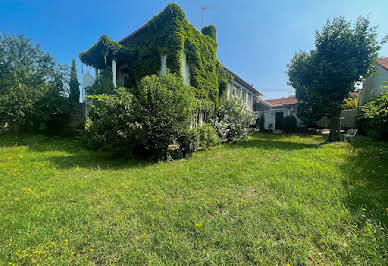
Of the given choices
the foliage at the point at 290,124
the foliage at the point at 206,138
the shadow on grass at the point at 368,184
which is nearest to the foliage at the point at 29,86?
the foliage at the point at 206,138

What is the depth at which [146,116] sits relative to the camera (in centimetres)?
546

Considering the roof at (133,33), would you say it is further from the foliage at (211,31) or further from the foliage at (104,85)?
the foliage at (211,31)

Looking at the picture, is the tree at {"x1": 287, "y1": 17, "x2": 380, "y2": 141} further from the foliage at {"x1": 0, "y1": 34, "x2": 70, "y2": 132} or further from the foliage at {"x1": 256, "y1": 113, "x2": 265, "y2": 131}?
the foliage at {"x1": 0, "y1": 34, "x2": 70, "y2": 132}

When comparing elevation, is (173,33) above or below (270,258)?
above

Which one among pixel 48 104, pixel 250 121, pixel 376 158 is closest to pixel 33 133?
pixel 48 104

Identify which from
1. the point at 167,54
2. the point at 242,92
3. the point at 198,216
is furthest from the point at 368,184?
the point at 242,92

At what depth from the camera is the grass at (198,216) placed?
1.82m

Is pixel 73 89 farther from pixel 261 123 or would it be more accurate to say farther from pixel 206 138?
pixel 261 123

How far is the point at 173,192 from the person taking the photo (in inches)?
133

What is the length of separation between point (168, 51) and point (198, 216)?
8.53 m

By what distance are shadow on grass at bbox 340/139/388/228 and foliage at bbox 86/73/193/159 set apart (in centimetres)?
502

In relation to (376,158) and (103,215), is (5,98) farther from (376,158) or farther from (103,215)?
(376,158)

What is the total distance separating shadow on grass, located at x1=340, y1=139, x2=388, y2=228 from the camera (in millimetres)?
2584

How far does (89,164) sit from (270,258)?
616cm
